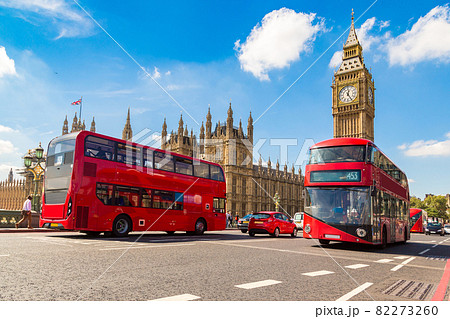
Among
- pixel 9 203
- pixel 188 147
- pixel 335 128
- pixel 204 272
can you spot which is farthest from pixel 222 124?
pixel 204 272

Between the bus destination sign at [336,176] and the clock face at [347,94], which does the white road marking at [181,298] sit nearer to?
the bus destination sign at [336,176]

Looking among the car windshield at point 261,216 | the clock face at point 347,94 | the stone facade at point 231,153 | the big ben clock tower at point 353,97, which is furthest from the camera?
the clock face at point 347,94

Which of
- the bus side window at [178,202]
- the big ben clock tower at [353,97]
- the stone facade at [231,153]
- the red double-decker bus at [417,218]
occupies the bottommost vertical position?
the red double-decker bus at [417,218]

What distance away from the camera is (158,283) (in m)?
4.72

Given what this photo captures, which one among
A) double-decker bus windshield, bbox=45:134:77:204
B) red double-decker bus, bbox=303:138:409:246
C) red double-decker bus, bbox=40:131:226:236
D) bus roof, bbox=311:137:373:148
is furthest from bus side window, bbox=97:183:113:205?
bus roof, bbox=311:137:373:148

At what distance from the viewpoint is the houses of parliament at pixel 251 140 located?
62625 mm

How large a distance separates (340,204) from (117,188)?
8459mm

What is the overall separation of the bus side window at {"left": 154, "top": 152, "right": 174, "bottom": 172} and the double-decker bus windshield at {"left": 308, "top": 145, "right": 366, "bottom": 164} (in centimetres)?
676

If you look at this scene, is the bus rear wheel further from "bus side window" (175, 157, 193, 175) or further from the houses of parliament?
the houses of parliament

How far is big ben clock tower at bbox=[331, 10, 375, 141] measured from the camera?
80688 millimetres

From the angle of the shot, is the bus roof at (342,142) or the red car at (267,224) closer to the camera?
the bus roof at (342,142)

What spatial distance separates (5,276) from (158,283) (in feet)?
7.27

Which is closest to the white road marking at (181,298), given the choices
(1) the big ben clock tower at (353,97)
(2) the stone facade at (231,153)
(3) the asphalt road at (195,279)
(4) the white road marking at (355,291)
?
(3) the asphalt road at (195,279)
